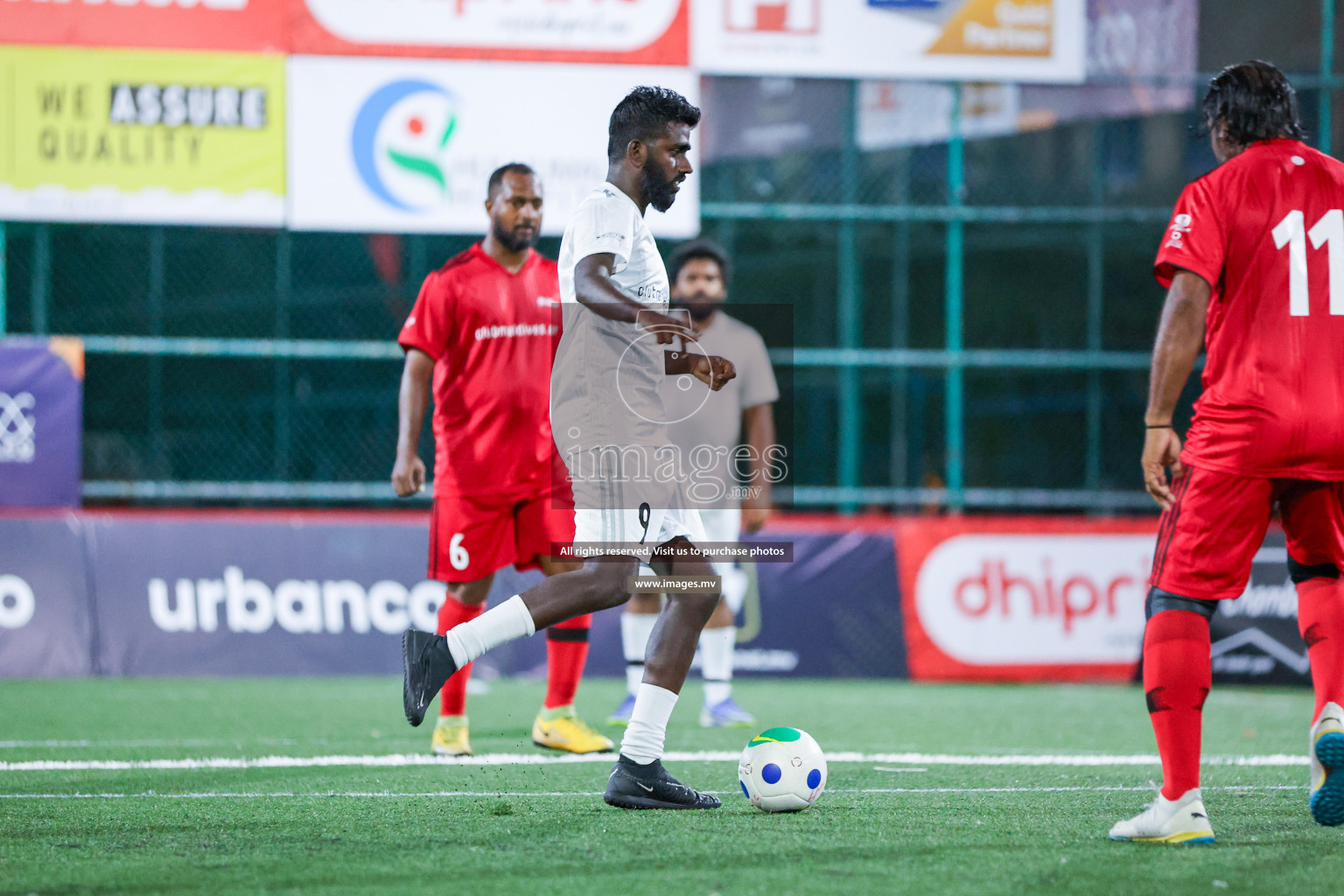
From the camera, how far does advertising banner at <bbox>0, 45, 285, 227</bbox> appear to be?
33.6 feet

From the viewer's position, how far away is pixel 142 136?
407 inches

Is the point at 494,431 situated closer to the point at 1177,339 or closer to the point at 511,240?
the point at 511,240

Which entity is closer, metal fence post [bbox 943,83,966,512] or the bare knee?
the bare knee

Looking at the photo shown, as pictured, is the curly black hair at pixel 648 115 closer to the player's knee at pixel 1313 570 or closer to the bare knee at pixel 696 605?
the bare knee at pixel 696 605

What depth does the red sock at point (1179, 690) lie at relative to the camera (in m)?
3.65

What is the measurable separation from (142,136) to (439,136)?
2.13 metres

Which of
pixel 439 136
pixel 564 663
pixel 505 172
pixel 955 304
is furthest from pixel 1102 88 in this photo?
pixel 564 663

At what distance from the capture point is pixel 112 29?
1049 centimetres

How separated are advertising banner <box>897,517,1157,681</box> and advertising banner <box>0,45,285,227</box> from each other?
5.48m

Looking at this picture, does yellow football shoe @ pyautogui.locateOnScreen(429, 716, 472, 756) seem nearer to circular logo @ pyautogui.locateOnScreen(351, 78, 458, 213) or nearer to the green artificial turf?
the green artificial turf

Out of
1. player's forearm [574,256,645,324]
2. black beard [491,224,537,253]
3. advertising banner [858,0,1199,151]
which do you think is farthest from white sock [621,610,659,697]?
advertising banner [858,0,1199,151]

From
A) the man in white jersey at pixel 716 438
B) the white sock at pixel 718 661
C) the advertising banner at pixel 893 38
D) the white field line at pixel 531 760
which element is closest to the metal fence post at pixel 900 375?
the advertising banner at pixel 893 38

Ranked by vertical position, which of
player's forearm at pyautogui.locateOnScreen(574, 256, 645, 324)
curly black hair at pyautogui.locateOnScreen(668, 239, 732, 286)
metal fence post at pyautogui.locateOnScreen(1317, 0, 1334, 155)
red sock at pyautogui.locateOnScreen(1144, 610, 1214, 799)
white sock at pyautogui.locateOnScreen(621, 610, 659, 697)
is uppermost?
metal fence post at pyautogui.locateOnScreen(1317, 0, 1334, 155)

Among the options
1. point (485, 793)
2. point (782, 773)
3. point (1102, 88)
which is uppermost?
point (1102, 88)
